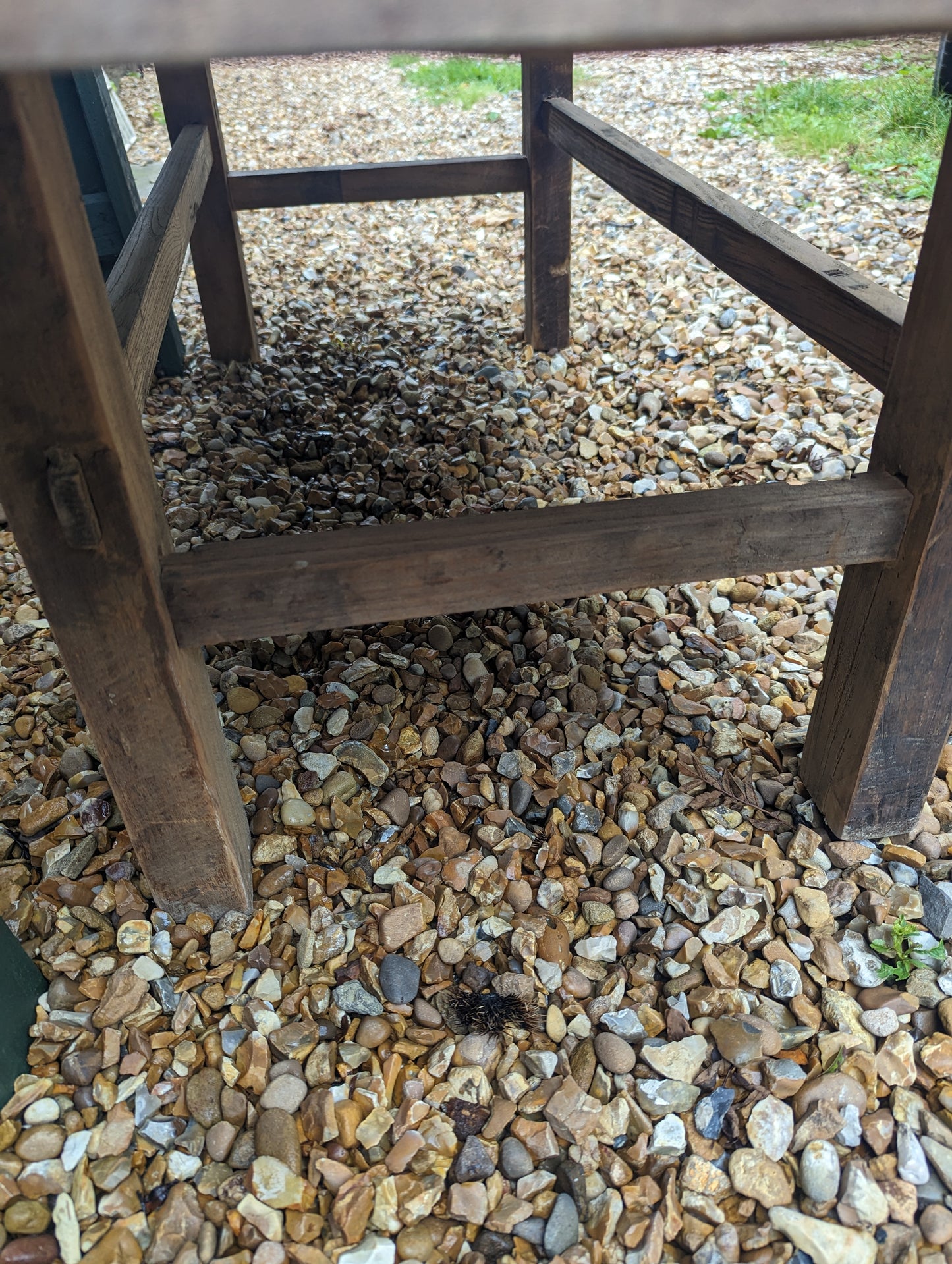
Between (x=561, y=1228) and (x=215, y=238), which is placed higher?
(x=215, y=238)

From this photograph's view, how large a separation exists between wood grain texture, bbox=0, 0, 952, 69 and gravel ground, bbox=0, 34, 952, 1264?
0.65ft

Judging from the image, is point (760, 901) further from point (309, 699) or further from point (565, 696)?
point (309, 699)

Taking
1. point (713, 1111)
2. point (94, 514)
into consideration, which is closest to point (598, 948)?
point (713, 1111)

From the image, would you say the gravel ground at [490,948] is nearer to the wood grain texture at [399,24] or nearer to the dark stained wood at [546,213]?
the wood grain texture at [399,24]

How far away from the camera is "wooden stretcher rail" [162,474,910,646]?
122 centimetres

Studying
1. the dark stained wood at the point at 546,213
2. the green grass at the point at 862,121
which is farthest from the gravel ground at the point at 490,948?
the green grass at the point at 862,121

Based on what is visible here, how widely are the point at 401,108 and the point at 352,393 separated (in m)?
4.56

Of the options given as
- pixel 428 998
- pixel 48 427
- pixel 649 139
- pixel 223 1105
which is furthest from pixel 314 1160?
pixel 649 139

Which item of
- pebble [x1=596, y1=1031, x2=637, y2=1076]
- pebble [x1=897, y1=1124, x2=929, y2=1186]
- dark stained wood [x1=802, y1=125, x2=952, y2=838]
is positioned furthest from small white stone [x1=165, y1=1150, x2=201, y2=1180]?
dark stained wood [x1=802, y1=125, x2=952, y2=838]

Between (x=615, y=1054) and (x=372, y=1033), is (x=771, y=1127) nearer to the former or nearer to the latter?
(x=615, y=1054)

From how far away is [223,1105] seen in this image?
1.29 m

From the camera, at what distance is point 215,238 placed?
3107mm

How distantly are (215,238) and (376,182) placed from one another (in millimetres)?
583

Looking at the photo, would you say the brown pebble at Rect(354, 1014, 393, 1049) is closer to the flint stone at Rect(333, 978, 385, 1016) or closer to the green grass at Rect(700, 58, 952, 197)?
the flint stone at Rect(333, 978, 385, 1016)
